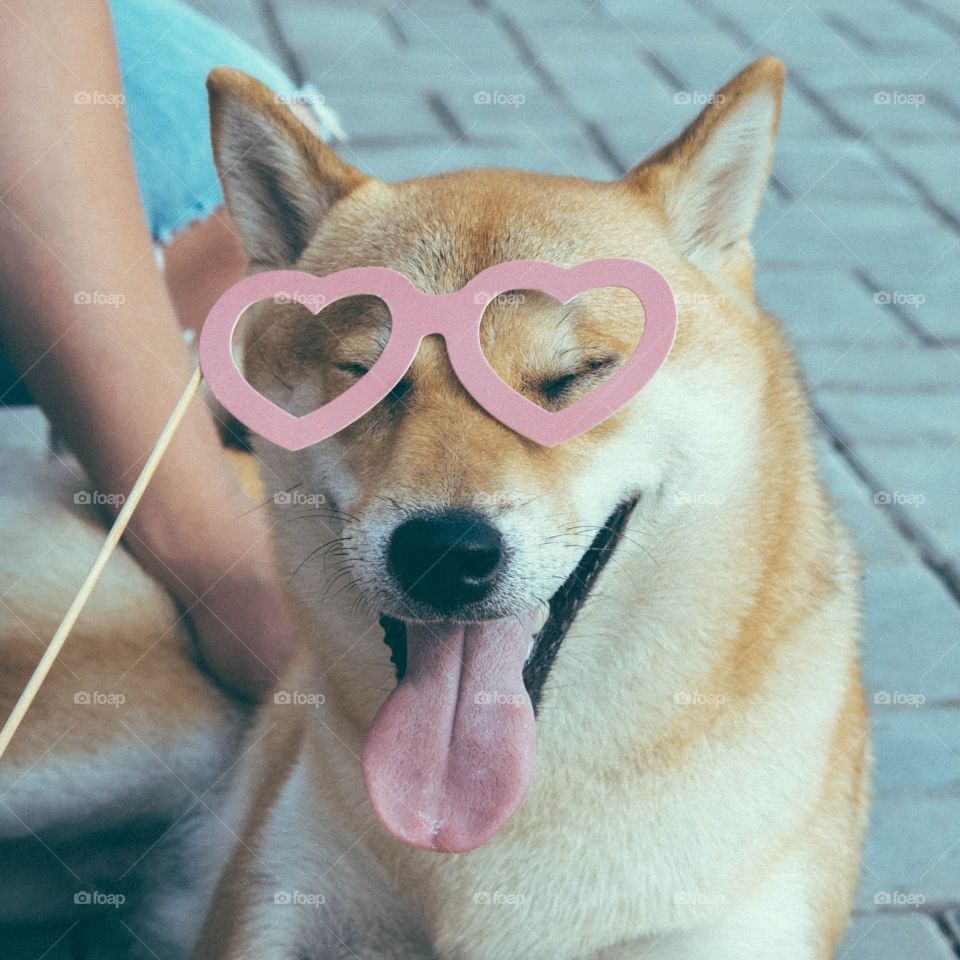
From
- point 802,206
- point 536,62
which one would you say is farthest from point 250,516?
point 536,62

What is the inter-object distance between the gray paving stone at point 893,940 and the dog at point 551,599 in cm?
23

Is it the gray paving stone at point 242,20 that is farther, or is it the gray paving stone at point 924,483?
the gray paving stone at point 242,20

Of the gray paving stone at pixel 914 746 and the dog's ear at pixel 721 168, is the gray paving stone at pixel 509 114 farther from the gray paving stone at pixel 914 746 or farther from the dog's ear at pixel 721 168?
the dog's ear at pixel 721 168

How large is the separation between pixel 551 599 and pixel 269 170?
29.3 inches

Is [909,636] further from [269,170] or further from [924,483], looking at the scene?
[269,170]

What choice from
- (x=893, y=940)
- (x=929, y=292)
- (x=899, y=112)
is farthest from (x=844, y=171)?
(x=893, y=940)

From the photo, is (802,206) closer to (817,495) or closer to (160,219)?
(160,219)

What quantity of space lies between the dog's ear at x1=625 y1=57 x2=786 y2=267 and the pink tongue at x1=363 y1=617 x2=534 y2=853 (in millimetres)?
622

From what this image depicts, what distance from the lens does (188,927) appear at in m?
2.33

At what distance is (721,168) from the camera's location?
1892 millimetres

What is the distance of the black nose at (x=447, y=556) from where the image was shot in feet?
5.17

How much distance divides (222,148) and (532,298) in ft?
1.72

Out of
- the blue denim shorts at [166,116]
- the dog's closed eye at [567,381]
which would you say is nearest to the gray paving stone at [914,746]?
the dog's closed eye at [567,381]

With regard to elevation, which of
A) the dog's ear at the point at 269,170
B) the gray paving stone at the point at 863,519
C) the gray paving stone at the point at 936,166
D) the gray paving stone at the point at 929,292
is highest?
the dog's ear at the point at 269,170
